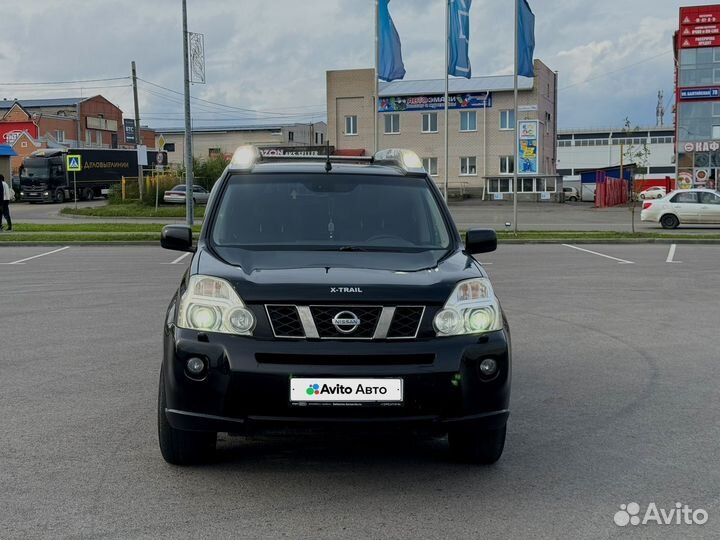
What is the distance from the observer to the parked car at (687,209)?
33.6m

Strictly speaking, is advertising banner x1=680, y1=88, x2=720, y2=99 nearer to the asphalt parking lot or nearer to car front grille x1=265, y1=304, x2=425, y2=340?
the asphalt parking lot

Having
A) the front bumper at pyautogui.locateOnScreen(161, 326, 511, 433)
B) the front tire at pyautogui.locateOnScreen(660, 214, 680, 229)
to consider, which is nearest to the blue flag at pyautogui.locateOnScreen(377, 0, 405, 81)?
the front tire at pyautogui.locateOnScreen(660, 214, 680, 229)

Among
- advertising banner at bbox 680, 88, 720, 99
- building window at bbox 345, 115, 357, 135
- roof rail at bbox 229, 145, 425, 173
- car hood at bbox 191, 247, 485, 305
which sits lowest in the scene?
car hood at bbox 191, 247, 485, 305

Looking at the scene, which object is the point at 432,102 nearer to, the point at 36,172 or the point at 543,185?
the point at 543,185

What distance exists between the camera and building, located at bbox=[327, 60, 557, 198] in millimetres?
66750

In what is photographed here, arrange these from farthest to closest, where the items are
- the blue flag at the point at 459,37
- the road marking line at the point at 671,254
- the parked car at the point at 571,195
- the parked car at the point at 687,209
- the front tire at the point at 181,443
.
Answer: the parked car at the point at 571,195, the parked car at the point at 687,209, the blue flag at the point at 459,37, the road marking line at the point at 671,254, the front tire at the point at 181,443

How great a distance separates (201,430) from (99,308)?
24.8 feet

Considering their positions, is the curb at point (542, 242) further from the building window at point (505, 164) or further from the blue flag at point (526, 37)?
the building window at point (505, 164)

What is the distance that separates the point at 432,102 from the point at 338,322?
64.9m

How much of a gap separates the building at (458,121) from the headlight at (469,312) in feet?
204

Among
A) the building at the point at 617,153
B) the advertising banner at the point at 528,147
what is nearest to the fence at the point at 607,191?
the advertising banner at the point at 528,147

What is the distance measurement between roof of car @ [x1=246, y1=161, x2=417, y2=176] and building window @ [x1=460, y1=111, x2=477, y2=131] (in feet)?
205

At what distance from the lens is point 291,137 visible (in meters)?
99.9

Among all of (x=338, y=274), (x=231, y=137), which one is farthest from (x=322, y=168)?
(x=231, y=137)
